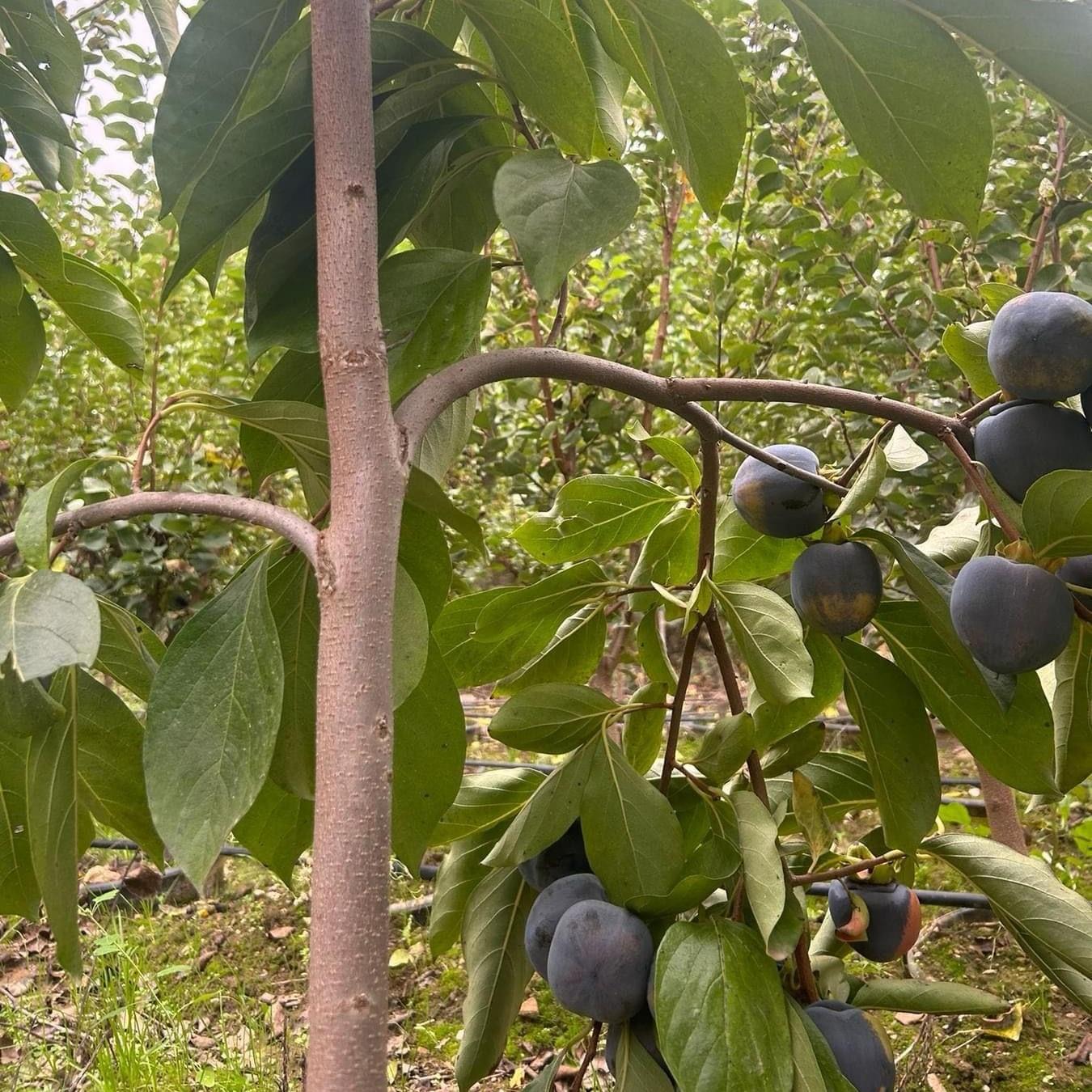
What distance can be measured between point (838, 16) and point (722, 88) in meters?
0.06

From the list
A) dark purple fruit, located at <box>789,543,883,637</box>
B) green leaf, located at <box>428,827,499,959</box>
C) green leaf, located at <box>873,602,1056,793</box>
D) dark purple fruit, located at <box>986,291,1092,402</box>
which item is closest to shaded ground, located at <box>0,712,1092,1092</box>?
green leaf, located at <box>428,827,499,959</box>

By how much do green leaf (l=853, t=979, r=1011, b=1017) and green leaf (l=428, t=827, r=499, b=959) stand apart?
29 centimetres

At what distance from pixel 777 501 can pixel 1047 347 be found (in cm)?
16

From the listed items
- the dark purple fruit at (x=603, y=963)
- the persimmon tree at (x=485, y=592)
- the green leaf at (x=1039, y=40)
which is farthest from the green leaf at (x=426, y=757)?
the green leaf at (x=1039, y=40)

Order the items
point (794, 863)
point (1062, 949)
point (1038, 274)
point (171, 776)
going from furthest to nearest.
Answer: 1. point (1038, 274)
2. point (794, 863)
3. point (1062, 949)
4. point (171, 776)

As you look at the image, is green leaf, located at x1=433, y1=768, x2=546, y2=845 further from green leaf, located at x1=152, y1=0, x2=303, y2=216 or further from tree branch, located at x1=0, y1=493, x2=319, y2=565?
green leaf, located at x1=152, y1=0, x2=303, y2=216

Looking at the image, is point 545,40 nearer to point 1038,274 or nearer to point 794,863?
point 794,863

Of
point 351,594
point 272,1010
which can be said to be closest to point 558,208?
point 351,594

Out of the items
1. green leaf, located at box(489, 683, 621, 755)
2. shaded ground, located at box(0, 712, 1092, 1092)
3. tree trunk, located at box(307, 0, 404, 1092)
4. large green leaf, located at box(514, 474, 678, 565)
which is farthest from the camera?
shaded ground, located at box(0, 712, 1092, 1092)

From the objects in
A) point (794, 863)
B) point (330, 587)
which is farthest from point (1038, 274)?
point (330, 587)

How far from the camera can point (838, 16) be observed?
1.62 ft

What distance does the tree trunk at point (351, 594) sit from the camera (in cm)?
33

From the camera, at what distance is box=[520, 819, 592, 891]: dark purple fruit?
0.68m

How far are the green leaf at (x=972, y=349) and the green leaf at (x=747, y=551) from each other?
7.0 inches
